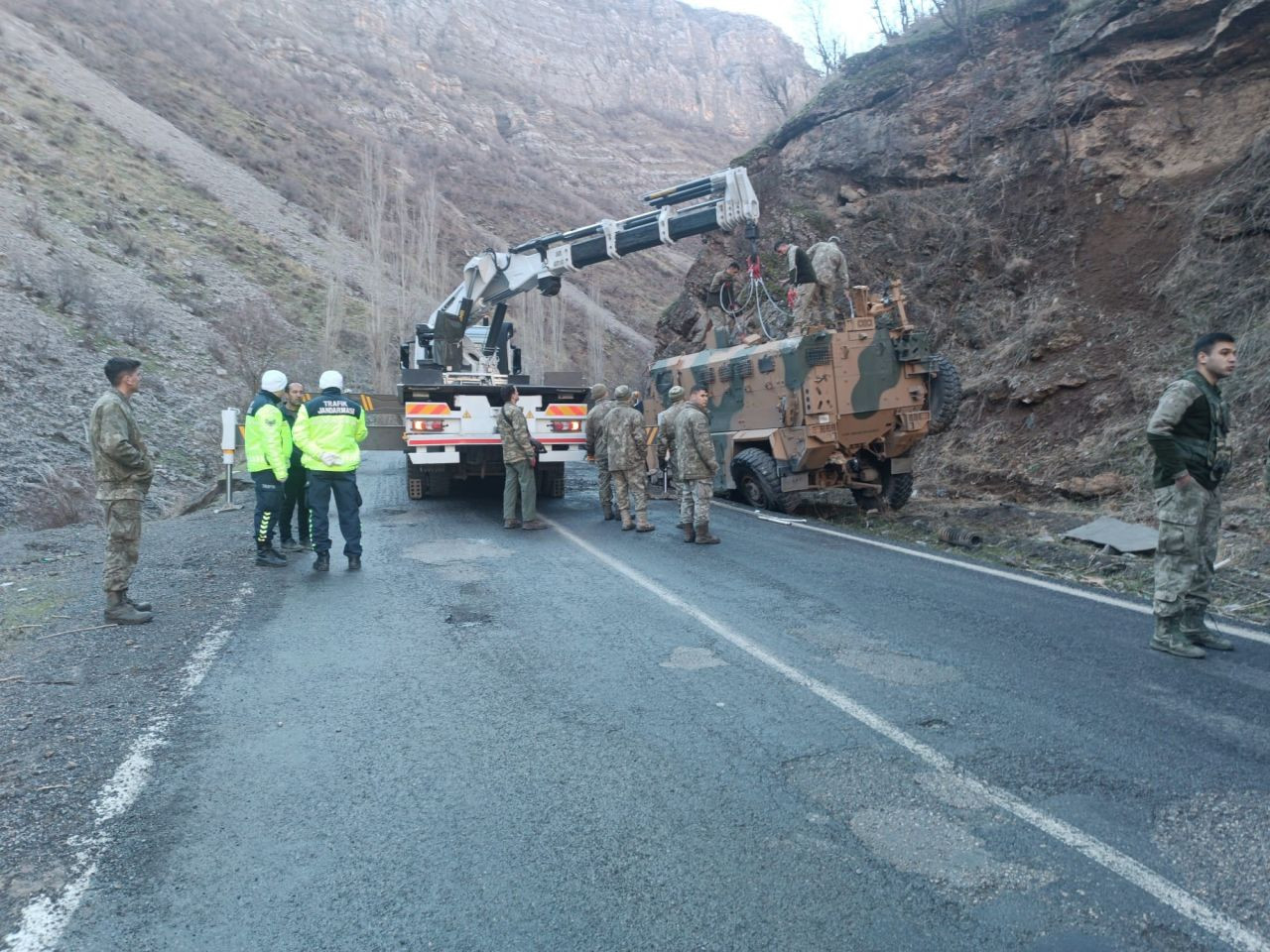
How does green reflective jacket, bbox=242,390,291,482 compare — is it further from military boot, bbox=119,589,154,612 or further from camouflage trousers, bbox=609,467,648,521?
camouflage trousers, bbox=609,467,648,521

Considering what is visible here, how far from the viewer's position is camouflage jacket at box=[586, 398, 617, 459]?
11760mm

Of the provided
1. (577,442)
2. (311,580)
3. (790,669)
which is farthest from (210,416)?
(790,669)

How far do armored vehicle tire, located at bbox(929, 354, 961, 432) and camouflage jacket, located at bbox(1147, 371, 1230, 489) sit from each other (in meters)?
6.33


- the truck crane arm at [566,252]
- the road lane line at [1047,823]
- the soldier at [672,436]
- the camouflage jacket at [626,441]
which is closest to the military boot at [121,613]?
the road lane line at [1047,823]

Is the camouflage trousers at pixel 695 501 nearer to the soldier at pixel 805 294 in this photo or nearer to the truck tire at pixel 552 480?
the soldier at pixel 805 294

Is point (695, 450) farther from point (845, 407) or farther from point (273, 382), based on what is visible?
point (273, 382)

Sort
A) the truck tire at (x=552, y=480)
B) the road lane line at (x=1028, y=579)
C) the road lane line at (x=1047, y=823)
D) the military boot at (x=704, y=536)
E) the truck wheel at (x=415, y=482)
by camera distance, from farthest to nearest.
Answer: the truck tire at (x=552, y=480)
the truck wheel at (x=415, y=482)
the military boot at (x=704, y=536)
the road lane line at (x=1028, y=579)
the road lane line at (x=1047, y=823)

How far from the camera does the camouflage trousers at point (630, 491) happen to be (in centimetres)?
1083

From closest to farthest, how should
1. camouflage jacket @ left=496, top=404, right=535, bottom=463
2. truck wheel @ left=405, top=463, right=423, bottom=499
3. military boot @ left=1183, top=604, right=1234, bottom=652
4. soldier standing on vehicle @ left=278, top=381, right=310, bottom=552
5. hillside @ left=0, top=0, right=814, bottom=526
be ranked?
1. military boot @ left=1183, top=604, right=1234, bottom=652
2. soldier standing on vehicle @ left=278, top=381, right=310, bottom=552
3. camouflage jacket @ left=496, top=404, right=535, bottom=463
4. truck wheel @ left=405, top=463, right=423, bottom=499
5. hillside @ left=0, top=0, right=814, bottom=526

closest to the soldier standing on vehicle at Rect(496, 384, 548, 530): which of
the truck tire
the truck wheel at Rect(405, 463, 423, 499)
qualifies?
the truck tire

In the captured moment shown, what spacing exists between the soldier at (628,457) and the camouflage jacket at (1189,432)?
626cm

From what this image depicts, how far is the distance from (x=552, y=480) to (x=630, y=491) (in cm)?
328

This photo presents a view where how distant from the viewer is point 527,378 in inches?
595

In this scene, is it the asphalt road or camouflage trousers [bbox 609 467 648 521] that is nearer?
the asphalt road
